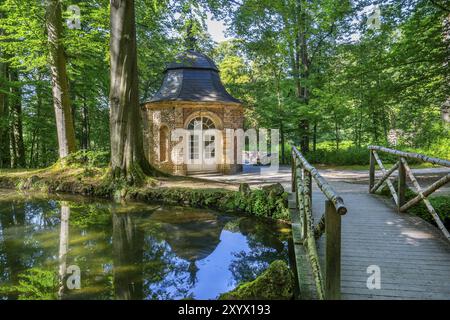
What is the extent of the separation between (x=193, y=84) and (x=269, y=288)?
12.1 m

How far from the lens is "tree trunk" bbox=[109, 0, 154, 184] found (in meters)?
8.30

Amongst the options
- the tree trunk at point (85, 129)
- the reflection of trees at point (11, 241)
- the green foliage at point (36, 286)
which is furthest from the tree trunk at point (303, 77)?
the green foliage at point (36, 286)

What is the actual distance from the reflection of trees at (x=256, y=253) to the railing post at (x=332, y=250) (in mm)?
1676

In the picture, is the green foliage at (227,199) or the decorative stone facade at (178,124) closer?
the green foliage at (227,199)

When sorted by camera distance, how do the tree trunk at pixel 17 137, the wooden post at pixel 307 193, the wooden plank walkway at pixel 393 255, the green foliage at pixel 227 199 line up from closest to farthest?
the wooden plank walkway at pixel 393 255 → the wooden post at pixel 307 193 → the green foliage at pixel 227 199 → the tree trunk at pixel 17 137

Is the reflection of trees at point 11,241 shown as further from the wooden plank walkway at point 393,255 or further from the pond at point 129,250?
the wooden plank walkway at point 393,255

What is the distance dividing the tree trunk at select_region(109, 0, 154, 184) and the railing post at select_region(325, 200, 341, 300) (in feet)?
22.4

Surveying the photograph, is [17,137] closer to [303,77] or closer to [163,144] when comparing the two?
[163,144]

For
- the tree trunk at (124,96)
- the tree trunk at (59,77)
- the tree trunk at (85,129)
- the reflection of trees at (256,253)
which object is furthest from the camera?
the tree trunk at (85,129)

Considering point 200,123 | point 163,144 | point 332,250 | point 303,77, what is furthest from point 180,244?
point 303,77

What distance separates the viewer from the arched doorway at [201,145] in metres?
13.6

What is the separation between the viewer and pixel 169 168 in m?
13.6

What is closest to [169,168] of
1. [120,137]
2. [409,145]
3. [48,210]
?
[120,137]

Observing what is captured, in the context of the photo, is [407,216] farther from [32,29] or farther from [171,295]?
[32,29]
